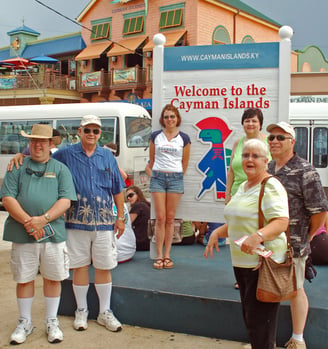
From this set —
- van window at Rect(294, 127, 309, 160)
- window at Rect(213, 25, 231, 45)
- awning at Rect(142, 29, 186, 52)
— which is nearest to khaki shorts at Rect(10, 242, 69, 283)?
van window at Rect(294, 127, 309, 160)

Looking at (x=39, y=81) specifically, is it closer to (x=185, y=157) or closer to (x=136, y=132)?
(x=136, y=132)

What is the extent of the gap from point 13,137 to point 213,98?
9.95 metres

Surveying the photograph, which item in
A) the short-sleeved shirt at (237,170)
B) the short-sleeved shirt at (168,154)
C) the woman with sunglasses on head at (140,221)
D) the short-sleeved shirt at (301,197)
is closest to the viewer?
the short-sleeved shirt at (301,197)

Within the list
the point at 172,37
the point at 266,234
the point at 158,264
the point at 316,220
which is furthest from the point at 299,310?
the point at 172,37

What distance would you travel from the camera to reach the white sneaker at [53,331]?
3.79m

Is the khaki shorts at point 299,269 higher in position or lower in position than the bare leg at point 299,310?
higher

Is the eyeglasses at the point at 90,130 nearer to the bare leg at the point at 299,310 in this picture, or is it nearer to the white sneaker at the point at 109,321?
the white sneaker at the point at 109,321

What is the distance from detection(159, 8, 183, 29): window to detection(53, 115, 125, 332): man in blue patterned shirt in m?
21.2

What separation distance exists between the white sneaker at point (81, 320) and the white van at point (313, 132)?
9.55m

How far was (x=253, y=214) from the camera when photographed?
2863 millimetres

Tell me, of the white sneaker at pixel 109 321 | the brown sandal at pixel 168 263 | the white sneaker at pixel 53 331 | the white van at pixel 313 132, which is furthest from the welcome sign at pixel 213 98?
the white van at pixel 313 132

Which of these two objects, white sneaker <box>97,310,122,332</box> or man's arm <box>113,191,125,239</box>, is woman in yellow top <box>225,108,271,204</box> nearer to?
man's arm <box>113,191,125,239</box>

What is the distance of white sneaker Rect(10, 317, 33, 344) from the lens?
376 cm

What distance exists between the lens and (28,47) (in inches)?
1246
